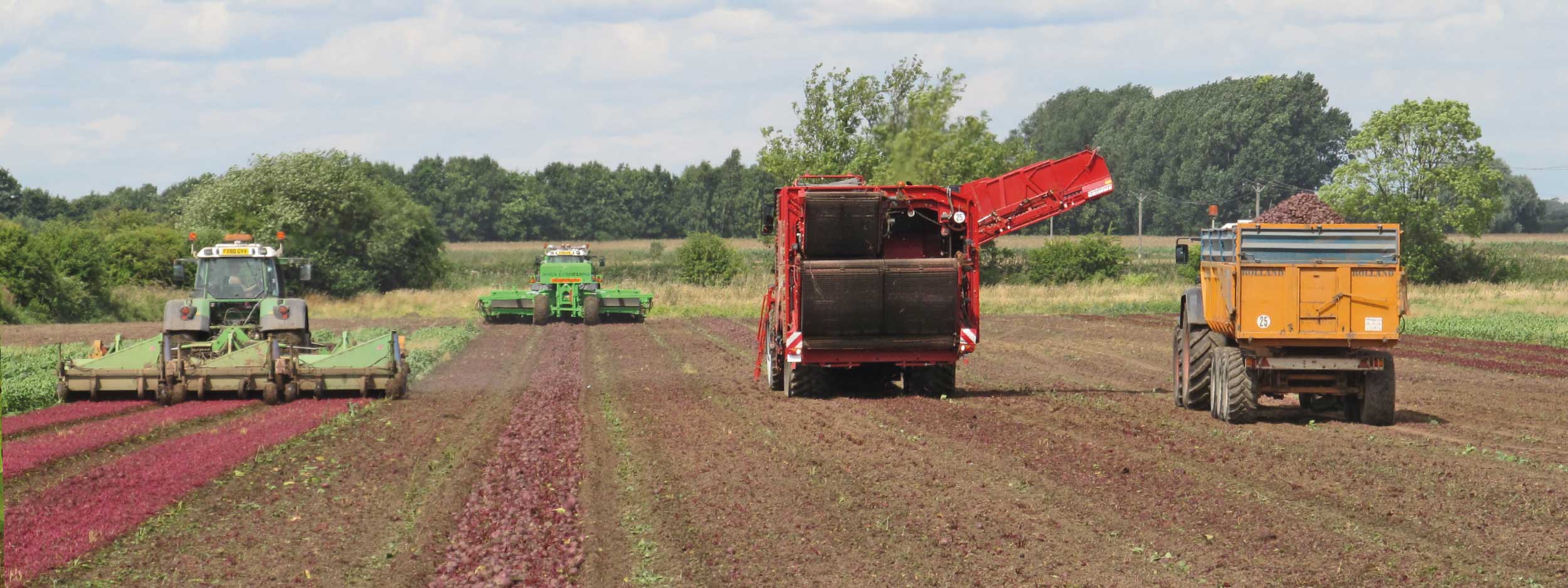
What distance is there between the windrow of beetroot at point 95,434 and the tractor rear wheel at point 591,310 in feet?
63.6

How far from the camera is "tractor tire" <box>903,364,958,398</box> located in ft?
59.5

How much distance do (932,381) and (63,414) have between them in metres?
10.7

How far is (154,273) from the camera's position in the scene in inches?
2103

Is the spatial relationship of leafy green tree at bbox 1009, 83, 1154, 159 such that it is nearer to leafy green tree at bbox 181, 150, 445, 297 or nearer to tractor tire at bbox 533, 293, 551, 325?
leafy green tree at bbox 181, 150, 445, 297

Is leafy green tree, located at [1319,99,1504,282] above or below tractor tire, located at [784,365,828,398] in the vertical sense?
above

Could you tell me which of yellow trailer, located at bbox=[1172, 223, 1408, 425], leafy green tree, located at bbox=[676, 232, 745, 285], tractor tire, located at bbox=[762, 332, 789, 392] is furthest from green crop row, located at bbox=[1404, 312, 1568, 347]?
leafy green tree, located at bbox=[676, 232, 745, 285]

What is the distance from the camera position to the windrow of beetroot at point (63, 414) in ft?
51.0

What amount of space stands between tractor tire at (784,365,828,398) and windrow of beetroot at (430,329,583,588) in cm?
302

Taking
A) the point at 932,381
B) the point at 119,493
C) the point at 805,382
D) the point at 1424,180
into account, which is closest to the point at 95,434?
the point at 119,493

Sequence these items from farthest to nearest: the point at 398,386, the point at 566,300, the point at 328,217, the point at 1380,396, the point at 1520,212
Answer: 1. the point at 1520,212
2. the point at 328,217
3. the point at 566,300
4. the point at 398,386
5. the point at 1380,396

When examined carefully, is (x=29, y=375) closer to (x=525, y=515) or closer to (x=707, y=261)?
(x=525, y=515)

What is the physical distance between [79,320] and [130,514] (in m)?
41.6

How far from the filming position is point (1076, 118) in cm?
12356

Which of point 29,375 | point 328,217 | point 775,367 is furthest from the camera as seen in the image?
point 328,217
